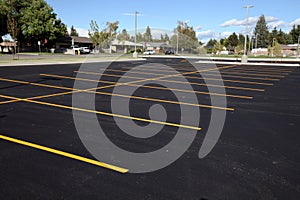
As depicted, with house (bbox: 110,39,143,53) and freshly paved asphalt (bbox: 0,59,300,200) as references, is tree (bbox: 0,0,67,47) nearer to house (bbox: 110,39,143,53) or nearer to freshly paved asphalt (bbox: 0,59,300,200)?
house (bbox: 110,39,143,53)

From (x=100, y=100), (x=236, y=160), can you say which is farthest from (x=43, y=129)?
(x=236, y=160)

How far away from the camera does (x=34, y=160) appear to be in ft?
14.5

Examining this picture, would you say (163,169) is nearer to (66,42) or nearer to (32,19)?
(32,19)

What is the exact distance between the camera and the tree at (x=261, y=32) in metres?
108

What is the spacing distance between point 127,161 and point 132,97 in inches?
211

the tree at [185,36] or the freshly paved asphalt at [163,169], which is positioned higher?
the tree at [185,36]

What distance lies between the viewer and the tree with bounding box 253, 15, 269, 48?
107938 mm

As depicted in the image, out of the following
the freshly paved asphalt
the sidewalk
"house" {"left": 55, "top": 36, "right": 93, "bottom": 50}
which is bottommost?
the freshly paved asphalt

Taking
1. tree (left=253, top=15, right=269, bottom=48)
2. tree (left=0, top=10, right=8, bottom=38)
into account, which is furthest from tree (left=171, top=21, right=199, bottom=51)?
tree (left=0, top=10, right=8, bottom=38)

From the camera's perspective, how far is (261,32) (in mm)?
109562

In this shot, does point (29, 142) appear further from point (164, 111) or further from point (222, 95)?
point (222, 95)

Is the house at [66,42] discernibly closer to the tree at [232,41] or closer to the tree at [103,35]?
the tree at [103,35]

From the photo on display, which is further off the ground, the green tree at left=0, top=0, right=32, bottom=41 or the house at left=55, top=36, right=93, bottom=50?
the green tree at left=0, top=0, right=32, bottom=41

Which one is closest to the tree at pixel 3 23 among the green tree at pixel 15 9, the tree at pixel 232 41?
the green tree at pixel 15 9
